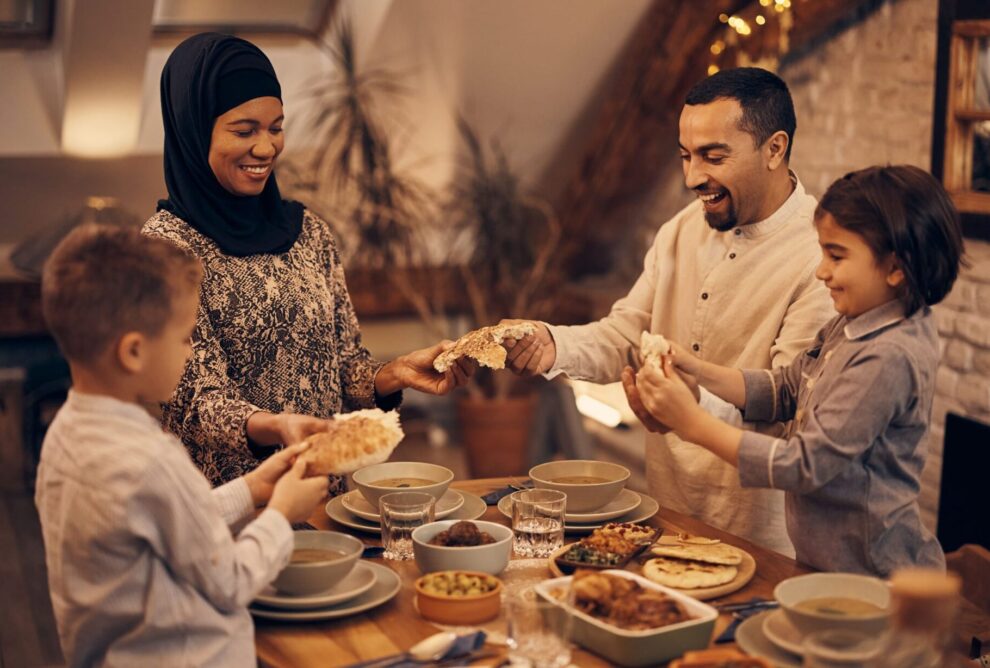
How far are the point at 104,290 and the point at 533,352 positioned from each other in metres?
1.33

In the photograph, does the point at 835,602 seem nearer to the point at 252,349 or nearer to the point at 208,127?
the point at 252,349

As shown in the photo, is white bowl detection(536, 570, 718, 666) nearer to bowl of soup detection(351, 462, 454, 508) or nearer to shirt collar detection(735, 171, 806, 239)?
bowl of soup detection(351, 462, 454, 508)

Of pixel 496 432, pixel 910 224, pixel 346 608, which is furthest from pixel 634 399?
pixel 496 432

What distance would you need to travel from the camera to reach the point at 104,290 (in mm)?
1733

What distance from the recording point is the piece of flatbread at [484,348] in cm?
272

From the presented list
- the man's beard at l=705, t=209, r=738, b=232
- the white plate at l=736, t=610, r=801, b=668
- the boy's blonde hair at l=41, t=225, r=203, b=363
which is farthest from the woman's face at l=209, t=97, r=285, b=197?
the white plate at l=736, t=610, r=801, b=668

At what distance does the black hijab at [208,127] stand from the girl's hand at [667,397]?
933 millimetres

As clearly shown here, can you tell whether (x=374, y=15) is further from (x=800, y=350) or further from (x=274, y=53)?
(x=800, y=350)

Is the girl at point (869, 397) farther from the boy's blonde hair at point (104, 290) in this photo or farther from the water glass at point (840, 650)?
the boy's blonde hair at point (104, 290)

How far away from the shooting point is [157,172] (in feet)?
18.8

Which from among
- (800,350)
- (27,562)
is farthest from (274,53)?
(800,350)

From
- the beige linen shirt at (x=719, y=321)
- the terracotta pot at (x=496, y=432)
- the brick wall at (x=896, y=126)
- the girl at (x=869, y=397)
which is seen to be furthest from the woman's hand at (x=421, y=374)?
the terracotta pot at (x=496, y=432)

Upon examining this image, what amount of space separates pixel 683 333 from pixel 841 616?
1265mm

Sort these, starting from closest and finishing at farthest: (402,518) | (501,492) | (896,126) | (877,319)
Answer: (877,319) → (402,518) → (501,492) → (896,126)
